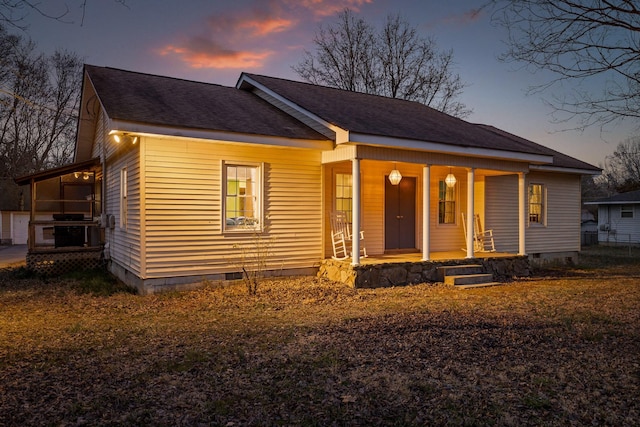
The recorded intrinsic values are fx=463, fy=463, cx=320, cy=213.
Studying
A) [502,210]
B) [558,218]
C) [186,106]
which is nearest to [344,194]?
[186,106]

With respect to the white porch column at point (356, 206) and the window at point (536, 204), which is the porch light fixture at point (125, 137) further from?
the window at point (536, 204)

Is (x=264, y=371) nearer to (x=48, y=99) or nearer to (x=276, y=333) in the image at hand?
(x=276, y=333)

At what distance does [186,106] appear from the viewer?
994 cm

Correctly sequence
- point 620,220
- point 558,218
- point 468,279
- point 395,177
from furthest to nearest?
point 620,220 → point 558,218 → point 395,177 → point 468,279

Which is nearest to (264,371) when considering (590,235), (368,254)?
(368,254)

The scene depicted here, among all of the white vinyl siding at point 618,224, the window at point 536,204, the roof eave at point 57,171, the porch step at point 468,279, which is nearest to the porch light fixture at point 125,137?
the roof eave at point 57,171

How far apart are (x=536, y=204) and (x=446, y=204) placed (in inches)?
155

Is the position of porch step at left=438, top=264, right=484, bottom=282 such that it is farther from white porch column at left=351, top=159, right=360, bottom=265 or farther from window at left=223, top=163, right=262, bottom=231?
window at left=223, top=163, right=262, bottom=231

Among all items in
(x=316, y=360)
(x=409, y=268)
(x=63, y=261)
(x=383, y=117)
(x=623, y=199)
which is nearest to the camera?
(x=316, y=360)

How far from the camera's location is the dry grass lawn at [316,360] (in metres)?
3.81

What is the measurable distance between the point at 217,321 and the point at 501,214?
1067 cm

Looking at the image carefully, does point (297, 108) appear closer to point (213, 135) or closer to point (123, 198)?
point (213, 135)

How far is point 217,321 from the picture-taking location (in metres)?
6.93

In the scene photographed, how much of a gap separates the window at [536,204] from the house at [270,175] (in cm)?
71
